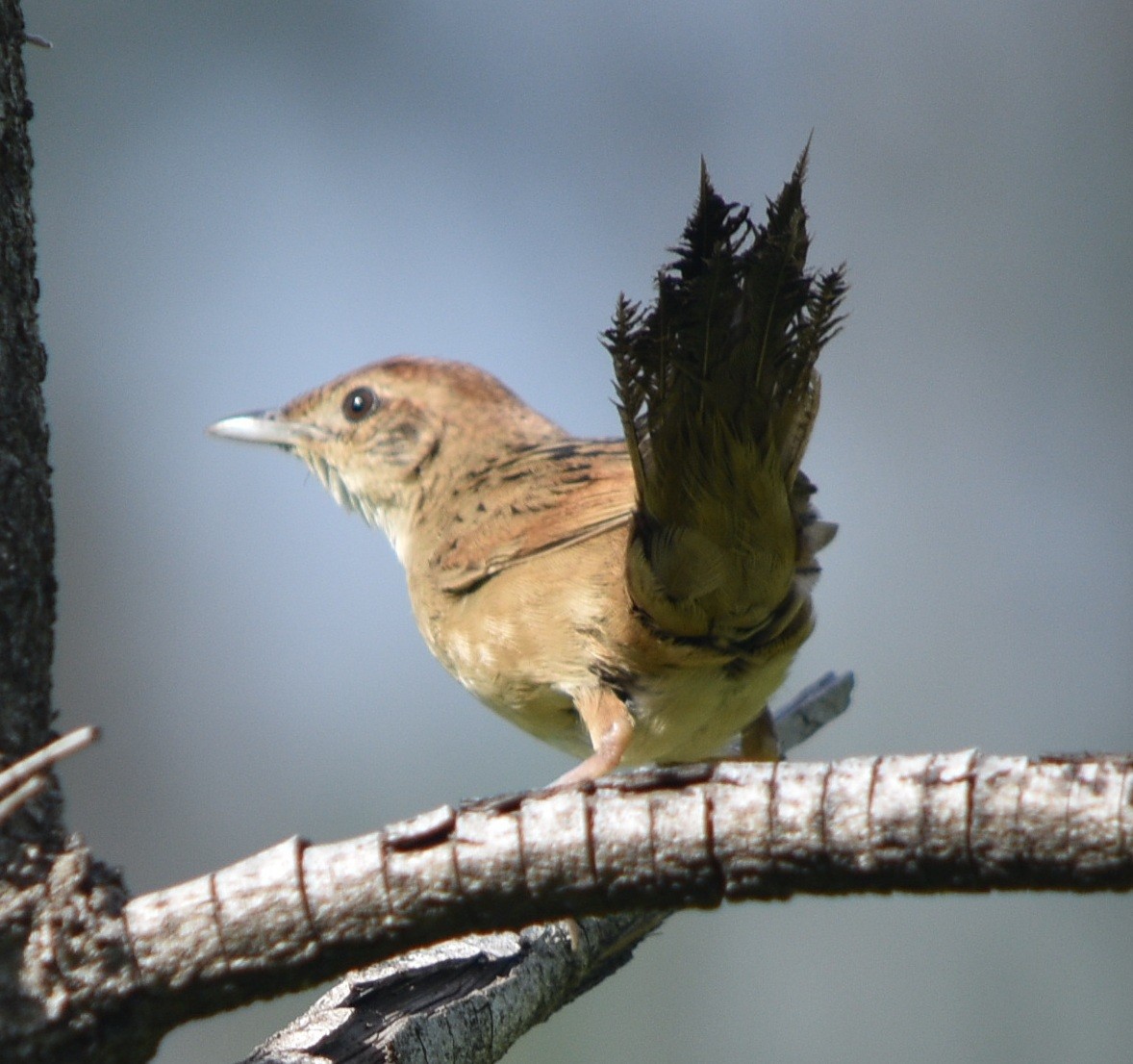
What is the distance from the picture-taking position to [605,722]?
3951 millimetres

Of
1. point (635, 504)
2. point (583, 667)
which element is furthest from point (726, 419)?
point (583, 667)

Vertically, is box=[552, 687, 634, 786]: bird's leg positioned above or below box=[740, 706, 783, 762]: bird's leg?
above

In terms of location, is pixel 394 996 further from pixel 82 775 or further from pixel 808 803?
pixel 82 775

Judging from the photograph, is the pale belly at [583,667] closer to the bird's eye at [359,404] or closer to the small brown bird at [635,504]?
the small brown bird at [635,504]

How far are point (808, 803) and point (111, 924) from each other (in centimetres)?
101

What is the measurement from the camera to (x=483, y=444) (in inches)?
212

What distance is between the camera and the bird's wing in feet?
13.6

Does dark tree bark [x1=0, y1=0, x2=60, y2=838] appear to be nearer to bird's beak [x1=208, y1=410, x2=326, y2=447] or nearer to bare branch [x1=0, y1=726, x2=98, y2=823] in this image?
bare branch [x1=0, y1=726, x2=98, y2=823]

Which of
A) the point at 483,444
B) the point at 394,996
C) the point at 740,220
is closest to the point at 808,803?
the point at 740,220

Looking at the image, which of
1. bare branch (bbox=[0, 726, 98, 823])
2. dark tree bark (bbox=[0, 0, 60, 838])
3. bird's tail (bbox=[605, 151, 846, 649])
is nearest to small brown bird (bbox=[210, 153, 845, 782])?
bird's tail (bbox=[605, 151, 846, 649])

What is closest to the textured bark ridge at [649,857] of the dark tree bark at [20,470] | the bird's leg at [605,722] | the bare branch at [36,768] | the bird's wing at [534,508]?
the bare branch at [36,768]

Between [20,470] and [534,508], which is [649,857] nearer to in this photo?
[20,470]

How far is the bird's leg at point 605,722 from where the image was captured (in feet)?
12.8

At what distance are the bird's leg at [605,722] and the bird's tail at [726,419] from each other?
322 mm
